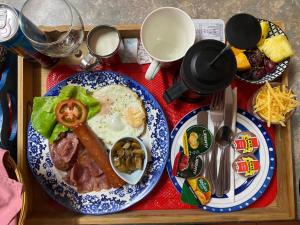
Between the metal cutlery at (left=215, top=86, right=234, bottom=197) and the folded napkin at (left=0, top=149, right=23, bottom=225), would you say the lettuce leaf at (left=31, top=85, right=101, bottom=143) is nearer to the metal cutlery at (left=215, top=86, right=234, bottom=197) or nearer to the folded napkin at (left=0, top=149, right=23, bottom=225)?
the folded napkin at (left=0, top=149, right=23, bottom=225)

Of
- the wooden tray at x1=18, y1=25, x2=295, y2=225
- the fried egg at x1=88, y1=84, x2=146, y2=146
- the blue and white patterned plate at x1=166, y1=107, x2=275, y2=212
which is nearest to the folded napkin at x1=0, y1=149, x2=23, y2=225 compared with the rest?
the wooden tray at x1=18, y1=25, x2=295, y2=225

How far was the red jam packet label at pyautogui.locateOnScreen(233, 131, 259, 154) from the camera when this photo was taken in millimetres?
969

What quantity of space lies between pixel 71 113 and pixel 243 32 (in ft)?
1.40

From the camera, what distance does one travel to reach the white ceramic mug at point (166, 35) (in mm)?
908

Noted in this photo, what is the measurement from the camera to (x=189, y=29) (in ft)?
3.03

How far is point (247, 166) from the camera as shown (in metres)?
0.96

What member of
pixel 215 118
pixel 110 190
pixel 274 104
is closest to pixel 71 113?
pixel 110 190

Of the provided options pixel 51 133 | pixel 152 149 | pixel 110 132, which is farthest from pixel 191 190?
pixel 51 133

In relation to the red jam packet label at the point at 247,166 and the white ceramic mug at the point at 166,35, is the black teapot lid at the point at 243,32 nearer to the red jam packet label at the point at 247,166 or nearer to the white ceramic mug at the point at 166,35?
the white ceramic mug at the point at 166,35

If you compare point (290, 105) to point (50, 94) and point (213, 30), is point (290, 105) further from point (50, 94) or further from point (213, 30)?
point (50, 94)

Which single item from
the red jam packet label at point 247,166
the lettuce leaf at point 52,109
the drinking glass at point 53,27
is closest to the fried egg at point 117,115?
the lettuce leaf at point 52,109

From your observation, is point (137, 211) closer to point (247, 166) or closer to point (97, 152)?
point (97, 152)

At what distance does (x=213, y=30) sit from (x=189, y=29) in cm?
10

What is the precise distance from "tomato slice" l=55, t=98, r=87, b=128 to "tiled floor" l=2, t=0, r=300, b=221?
0.24 meters
